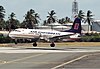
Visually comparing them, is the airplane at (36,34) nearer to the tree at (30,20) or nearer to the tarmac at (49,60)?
the tarmac at (49,60)

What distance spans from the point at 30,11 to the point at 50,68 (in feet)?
540

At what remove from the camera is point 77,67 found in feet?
81.1

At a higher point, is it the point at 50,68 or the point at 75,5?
the point at 75,5

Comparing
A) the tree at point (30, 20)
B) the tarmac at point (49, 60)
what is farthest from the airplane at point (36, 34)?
the tree at point (30, 20)

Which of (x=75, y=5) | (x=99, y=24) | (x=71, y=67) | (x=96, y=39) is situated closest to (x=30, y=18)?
(x=75, y=5)

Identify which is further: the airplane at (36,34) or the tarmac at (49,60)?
the airplane at (36,34)

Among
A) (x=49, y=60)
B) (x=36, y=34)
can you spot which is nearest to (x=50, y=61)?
(x=49, y=60)

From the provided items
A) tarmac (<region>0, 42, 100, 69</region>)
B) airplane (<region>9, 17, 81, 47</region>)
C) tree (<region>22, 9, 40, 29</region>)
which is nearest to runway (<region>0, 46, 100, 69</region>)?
tarmac (<region>0, 42, 100, 69</region>)

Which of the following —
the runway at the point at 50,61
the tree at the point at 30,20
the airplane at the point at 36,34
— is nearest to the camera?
the runway at the point at 50,61

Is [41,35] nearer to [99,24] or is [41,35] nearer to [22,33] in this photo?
[22,33]

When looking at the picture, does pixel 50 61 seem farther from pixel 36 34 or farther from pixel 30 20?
pixel 30 20

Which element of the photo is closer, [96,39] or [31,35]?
[31,35]

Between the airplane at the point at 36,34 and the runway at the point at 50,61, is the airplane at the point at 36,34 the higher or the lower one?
the higher one

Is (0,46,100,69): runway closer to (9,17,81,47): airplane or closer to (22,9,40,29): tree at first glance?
(9,17,81,47): airplane
